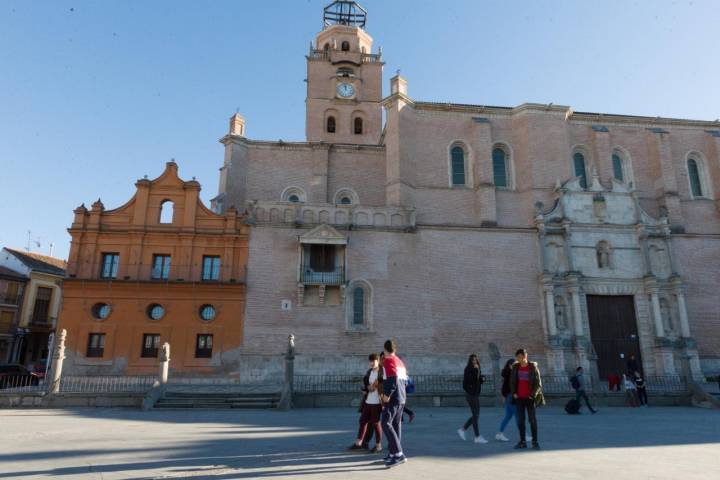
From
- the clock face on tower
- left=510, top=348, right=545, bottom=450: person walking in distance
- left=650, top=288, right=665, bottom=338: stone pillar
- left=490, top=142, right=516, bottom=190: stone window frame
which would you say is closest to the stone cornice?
left=490, top=142, right=516, bottom=190: stone window frame

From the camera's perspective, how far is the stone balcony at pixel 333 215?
25.2 m

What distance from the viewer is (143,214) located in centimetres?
2462

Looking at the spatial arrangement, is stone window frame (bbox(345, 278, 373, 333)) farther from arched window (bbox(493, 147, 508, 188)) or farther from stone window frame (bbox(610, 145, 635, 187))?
stone window frame (bbox(610, 145, 635, 187))

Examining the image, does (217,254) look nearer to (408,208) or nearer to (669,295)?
(408,208)

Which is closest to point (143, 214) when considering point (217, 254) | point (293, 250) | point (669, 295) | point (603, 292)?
point (217, 254)

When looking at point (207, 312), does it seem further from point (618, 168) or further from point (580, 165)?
point (618, 168)

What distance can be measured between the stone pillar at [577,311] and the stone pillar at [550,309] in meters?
1.07

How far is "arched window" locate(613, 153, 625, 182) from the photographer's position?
30094 millimetres

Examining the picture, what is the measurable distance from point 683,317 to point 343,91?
28790 mm

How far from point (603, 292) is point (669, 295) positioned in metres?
3.59

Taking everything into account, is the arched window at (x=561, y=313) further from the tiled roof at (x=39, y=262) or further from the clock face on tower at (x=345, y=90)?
the tiled roof at (x=39, y=262)

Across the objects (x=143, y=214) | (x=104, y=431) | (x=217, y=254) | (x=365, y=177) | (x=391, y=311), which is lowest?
(x=104, y=431)

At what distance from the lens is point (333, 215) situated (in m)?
25.7

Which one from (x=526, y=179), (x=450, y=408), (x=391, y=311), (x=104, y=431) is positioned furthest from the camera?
(x=526, y=179)
